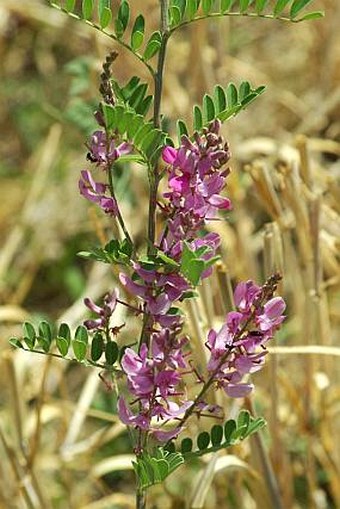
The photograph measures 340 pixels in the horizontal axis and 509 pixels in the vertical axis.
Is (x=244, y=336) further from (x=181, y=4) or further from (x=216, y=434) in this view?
(x=181, y=4)

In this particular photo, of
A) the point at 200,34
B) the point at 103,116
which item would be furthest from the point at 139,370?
the point at 200,34

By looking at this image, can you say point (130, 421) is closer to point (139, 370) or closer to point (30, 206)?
point (139, 370)

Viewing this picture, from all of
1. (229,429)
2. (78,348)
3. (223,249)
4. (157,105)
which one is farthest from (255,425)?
(223,249)

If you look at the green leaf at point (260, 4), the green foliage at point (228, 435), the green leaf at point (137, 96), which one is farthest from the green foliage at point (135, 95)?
the green foliage at point (228, 435)

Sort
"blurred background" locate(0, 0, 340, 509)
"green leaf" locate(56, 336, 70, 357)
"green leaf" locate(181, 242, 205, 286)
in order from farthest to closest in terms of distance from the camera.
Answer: "blurred background" locate(0, 0, 340, 509)
"green leaf" locate(56, 336, 70, 357)
"green leaf" locate(181, 242, 205, 286)

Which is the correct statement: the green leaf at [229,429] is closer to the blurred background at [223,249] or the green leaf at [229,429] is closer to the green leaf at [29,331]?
the green leaf at [29,331]

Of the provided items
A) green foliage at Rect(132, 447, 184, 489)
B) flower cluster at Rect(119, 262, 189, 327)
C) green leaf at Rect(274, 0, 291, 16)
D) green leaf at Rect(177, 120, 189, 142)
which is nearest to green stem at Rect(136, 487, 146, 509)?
green foliage at Rect(132, 447, 184, 489)

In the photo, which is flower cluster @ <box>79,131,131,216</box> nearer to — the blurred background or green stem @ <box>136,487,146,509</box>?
green stem @ <box>136,487,146,509</box>

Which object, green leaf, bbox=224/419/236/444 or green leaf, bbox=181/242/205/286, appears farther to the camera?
green leaf, bbox=224/419/236/444
